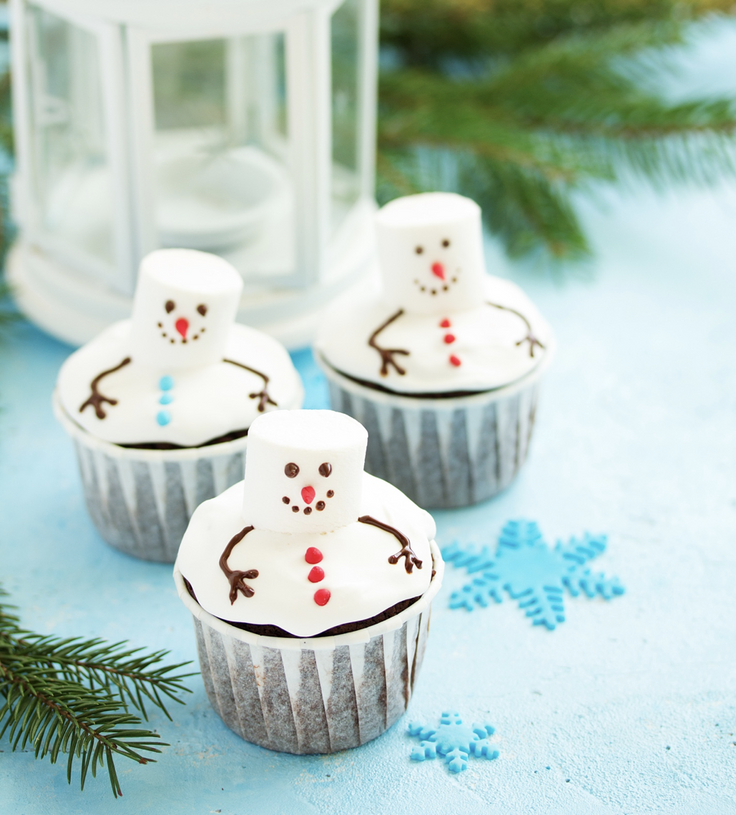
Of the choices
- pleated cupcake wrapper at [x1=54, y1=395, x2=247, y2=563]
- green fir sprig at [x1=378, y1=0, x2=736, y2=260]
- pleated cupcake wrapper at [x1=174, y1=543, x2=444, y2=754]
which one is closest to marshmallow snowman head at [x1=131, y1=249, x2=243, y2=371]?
pleated cupcake wrapper at [x1=54, y1=395, x2=247, y2=563]

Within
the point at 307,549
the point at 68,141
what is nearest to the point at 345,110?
the point at 68,141

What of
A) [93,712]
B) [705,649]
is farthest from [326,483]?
[705,649]

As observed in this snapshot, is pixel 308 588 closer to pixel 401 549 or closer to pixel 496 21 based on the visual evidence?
pixel 401 549

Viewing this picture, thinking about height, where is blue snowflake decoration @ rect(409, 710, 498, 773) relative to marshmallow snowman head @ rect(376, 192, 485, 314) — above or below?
below

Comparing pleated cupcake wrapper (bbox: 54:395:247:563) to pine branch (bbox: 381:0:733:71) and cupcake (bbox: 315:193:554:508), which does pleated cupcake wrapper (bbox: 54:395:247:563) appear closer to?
cupcake (bbox: 315:193:554:508)

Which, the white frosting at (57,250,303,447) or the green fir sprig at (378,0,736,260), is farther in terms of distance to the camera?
the green fir sprig at (378,0,736,260)

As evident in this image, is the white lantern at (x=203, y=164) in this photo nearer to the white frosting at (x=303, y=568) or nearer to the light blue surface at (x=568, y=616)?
the light blue surface at (x=568, y=616)
